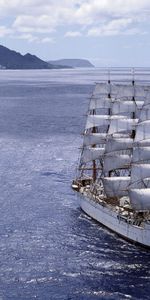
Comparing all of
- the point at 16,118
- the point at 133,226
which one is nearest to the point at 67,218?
→ the point at 133,226

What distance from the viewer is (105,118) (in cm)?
9112

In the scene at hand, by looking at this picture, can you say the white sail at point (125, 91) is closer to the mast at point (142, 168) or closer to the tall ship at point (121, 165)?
the tall ship at point (121, 165)

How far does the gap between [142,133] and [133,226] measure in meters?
12.5

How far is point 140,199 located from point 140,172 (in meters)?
3.75

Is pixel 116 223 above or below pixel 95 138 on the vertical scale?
below

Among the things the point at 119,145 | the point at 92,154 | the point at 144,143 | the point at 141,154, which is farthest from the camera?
the point at 92,154

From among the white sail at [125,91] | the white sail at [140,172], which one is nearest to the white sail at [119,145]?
the white sail at [125,91]

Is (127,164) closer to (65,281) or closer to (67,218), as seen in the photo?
(67,218)

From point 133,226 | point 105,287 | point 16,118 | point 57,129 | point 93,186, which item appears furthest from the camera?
point 16,118

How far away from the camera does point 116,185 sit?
257 feet

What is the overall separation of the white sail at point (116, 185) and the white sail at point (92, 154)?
1229 centimetres

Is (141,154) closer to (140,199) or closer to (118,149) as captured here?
(140,199)

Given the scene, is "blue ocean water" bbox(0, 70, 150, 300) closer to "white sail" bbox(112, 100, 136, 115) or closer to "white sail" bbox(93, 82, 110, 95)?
"white sail" bbox(112, 100, 136, 115)

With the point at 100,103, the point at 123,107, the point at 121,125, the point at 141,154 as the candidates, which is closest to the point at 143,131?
the point at 141,154
